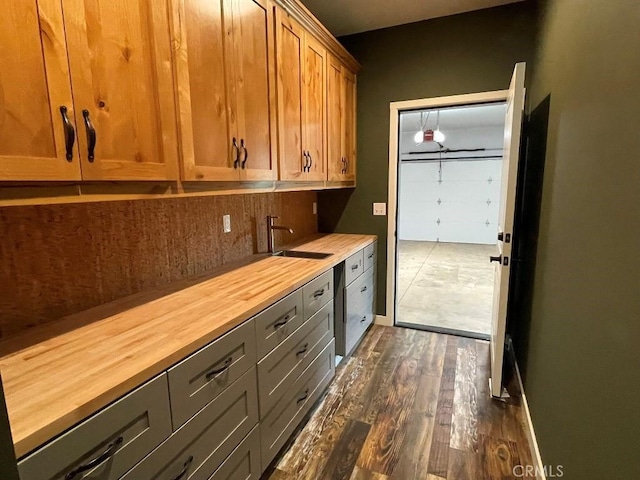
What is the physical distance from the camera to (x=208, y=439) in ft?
3.89

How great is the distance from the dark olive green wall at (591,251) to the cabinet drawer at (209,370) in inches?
46.8

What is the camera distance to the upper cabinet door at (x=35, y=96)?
82 cm

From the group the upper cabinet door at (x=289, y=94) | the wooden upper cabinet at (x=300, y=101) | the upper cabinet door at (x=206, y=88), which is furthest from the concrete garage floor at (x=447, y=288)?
the upper cabinet door at (x=206, y=88)

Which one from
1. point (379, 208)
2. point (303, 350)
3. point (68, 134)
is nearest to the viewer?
point (68, 134)

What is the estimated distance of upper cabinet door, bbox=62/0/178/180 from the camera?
977 millimetres

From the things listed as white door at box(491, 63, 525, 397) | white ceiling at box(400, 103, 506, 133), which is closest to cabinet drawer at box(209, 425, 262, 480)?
white door at box(491, 63, 525, 397)

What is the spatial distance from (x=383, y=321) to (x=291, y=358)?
186 centimetres

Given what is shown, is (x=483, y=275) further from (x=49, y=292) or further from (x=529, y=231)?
(x=49, y=292)

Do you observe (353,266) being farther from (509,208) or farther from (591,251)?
(591,251)

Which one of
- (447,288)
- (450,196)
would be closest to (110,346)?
(447,288)

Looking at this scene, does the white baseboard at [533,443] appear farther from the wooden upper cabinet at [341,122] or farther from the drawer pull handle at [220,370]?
the wooden upper cabinet at [341,122]

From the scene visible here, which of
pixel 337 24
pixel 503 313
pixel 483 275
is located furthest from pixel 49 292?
pixel 483 275

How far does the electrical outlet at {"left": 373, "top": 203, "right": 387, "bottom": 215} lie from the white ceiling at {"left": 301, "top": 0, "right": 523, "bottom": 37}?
5.03 feet

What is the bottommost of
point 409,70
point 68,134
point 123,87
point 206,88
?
point 68,134
